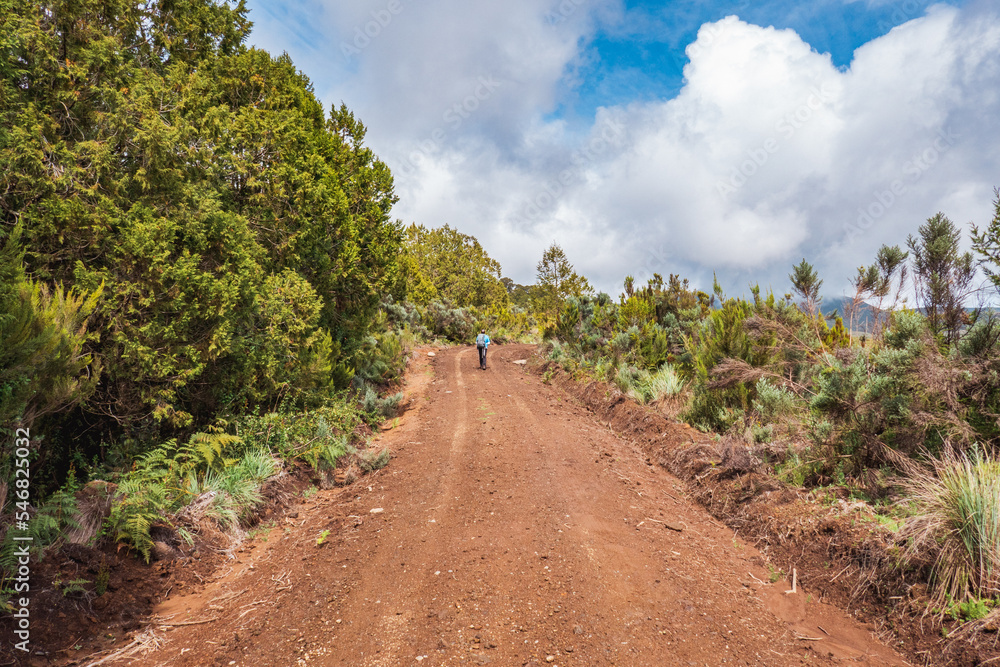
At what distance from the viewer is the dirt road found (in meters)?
3.14

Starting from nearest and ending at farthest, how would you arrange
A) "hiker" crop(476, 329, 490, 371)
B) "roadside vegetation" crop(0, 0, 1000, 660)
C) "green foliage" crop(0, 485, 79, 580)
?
"green foliage" crop(0, 485, 79, 580), "roadside vegetation" crop(0, 0, 1000, 660), "hiker" crop(476, 329, 490, 371)

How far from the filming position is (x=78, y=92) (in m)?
4.94

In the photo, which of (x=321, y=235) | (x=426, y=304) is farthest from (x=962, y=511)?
(x=426, y=304)

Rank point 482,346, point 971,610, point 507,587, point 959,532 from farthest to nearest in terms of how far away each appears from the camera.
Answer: point 482,346
point 507,587
point 959,532
point 971,610

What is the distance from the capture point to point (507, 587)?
3799 millimetres

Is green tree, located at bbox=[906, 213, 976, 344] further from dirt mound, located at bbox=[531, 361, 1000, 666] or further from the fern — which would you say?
the fern

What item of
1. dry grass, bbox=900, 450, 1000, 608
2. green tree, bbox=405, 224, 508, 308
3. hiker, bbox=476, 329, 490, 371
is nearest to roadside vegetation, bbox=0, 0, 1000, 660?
dry grass, bbox=900, 450, 1000, 608

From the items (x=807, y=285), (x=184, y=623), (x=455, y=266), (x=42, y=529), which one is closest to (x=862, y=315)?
→ (x=807, y=285)

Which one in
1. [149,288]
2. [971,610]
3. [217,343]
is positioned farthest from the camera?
[217,343]

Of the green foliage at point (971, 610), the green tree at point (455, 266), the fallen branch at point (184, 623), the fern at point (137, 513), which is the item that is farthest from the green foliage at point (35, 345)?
the green tree at point (455, 266)

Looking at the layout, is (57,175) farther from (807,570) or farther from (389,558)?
(807,570)

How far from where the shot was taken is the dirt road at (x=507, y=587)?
314 cm

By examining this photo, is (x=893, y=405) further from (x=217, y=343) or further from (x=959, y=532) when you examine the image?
(x=217, y=343)

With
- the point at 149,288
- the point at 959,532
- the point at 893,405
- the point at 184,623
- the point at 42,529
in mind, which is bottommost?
the point at 184,623
